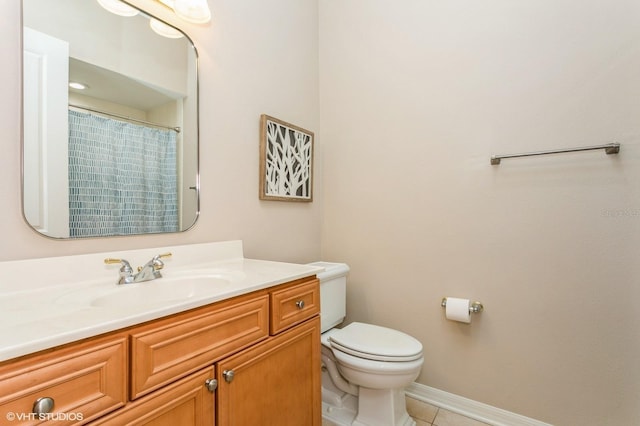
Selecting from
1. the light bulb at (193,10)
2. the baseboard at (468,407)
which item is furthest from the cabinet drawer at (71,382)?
the baseboard at (468,407)

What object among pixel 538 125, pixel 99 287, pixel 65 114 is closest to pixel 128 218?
pixel 99 287

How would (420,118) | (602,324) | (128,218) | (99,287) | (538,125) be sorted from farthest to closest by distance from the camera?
(420,118) < (538,125) < (602,324) < (128,218) < (99,287)

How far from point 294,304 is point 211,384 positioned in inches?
15.0

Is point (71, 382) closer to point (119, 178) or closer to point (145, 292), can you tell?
point (145, 292)

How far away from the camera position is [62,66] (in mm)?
996

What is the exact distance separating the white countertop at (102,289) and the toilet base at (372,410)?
0.79 meters

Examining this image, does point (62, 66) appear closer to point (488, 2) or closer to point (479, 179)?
point (479, 179)

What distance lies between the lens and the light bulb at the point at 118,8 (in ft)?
3.62

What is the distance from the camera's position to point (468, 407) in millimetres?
1652

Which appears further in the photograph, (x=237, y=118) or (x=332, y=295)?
(x=332, y=295)

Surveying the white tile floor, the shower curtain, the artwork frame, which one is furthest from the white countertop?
the white tile floor

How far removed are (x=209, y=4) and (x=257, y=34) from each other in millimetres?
308

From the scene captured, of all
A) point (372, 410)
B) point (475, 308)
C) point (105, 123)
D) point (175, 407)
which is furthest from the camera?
point (475, 308)

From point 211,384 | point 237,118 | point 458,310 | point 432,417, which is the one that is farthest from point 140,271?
point 432,417
